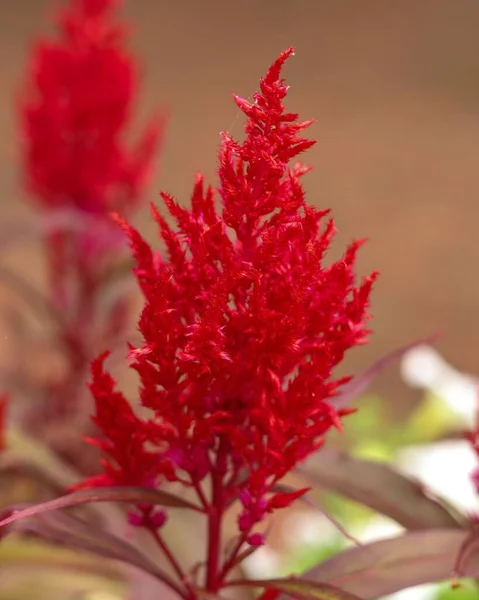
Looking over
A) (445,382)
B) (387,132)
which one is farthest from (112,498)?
(387,132)

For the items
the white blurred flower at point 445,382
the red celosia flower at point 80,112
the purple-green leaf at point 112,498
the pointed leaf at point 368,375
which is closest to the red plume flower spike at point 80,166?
the red celosia flower at point 80,112

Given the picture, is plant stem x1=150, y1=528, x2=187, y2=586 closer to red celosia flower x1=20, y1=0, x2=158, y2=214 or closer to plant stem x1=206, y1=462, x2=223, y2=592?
plant stem x1=206, y1=462, x2=223, y2=592

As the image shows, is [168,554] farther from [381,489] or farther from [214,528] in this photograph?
[381,489]

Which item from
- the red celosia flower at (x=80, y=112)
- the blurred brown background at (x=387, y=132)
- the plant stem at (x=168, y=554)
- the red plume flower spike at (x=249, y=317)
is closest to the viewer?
the red plume flower spike at (x=249, y=317)

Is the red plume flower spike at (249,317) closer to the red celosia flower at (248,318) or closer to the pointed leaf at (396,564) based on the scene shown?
the red celosia flower at (248,318)

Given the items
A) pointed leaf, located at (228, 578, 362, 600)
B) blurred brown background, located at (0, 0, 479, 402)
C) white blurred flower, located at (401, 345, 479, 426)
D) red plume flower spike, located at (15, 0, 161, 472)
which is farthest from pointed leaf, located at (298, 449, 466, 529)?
blurred brown background, located at (0, 0, 479, 402)

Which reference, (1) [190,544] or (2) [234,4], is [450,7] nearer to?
(2) [234,4]
